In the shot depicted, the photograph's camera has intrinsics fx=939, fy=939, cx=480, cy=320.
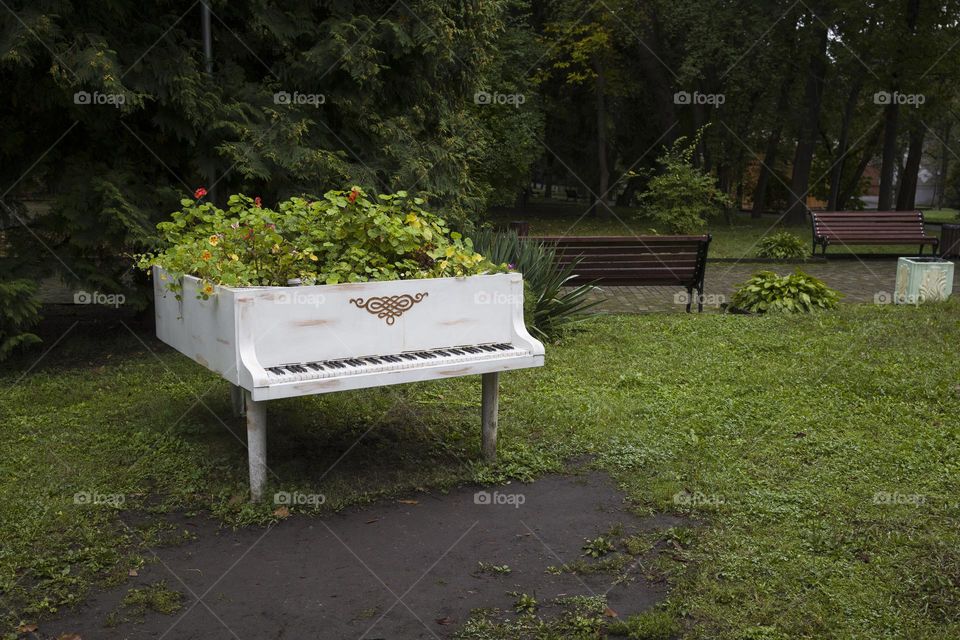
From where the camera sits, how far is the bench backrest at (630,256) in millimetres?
10062

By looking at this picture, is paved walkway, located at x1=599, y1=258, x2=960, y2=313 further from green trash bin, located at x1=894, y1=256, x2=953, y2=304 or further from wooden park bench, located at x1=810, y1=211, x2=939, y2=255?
green trash bin, located at x1=894, y1=256, x2=953, y2=304

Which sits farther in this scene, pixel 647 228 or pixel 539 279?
pixel 647 228

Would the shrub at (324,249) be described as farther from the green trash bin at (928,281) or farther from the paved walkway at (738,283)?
the green trash bin at (928,281)

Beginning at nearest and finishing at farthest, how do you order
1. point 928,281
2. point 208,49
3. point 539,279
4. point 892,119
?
point 208,49 < point 539,279 < point 928,281 < point 892,119

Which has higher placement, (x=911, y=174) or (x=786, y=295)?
(x=911, y=174)

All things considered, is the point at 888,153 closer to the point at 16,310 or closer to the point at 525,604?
the point at 16,310

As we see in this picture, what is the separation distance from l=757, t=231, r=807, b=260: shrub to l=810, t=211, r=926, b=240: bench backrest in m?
0.58

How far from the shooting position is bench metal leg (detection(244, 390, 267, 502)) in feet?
15.0

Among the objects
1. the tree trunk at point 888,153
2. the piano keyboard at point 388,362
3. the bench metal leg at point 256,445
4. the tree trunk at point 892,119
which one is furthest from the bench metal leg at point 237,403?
the tree trunk at point 888,153

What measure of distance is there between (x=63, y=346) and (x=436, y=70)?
14.8ft

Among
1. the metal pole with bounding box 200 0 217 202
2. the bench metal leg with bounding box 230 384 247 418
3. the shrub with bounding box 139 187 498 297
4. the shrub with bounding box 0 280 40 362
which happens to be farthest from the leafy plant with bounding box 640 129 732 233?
the shrub with bounding box 139 187 498 297

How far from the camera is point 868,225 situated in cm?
1762

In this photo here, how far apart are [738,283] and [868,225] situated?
5.19 metres

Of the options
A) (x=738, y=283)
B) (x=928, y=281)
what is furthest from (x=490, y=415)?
(x=738, y=283)
